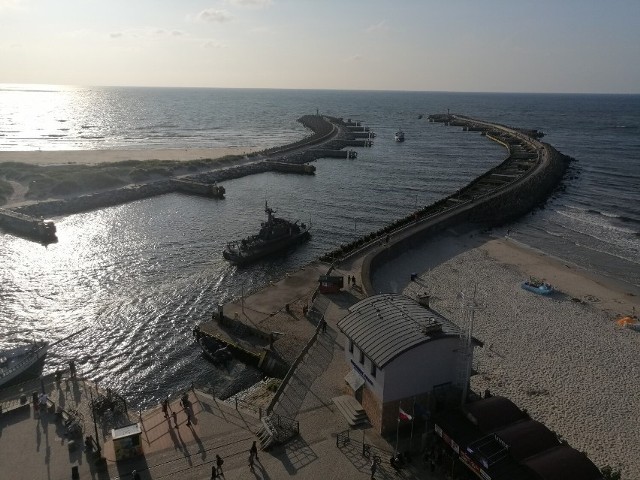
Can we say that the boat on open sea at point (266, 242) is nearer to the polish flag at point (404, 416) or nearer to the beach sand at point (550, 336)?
the beach sand at point (550, 336)

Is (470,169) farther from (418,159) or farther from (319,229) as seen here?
(319,229)

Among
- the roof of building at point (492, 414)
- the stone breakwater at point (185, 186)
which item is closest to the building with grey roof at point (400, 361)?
the roof of building at point (492, 414)

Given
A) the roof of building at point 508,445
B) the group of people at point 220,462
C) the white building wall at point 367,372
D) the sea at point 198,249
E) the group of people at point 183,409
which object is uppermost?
the white building wall at point 367,372

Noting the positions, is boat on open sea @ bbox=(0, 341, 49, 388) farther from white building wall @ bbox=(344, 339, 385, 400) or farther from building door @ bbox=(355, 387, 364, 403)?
building door @ bbox=(355, 387, 364, 403)

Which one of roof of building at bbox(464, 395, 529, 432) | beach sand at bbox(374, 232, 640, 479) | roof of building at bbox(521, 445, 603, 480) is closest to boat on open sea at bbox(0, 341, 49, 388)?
beach sand at bbox(374, 232, 640, 479)

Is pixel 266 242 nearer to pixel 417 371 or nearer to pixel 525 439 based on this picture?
pixel 417 371

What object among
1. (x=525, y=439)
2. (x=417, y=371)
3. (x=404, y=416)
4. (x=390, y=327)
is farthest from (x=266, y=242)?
(x=525, y=439)
